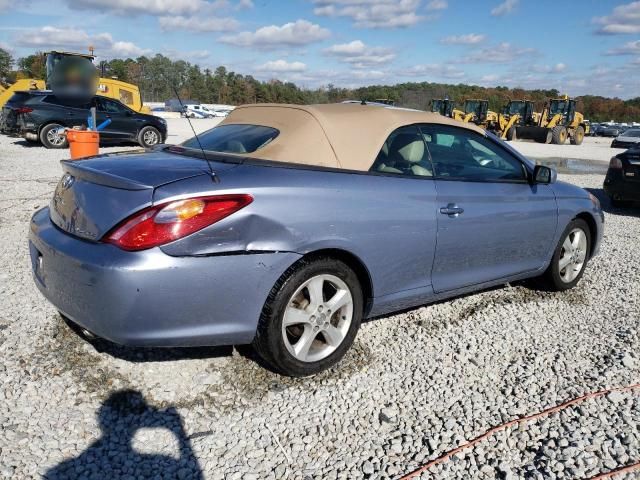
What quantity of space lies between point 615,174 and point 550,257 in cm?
592

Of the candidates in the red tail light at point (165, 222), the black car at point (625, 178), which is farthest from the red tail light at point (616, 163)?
the red tail light at point (165, 222)

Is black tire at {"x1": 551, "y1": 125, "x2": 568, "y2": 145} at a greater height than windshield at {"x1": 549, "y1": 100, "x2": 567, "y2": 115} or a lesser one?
lesser

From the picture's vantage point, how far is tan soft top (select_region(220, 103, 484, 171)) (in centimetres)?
330

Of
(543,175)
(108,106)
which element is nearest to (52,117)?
(108,106)

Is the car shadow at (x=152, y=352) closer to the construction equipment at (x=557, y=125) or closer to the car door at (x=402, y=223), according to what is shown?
the car door at (x=402, y=223)

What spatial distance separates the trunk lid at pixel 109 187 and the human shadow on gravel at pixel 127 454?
2.90 ft

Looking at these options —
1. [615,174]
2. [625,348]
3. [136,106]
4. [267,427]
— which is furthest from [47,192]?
[136,106]

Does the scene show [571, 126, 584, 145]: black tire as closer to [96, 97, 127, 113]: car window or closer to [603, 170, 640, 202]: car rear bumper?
[603, 170, 640, 202]: car rear bumper

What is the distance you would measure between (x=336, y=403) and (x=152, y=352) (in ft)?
3.95

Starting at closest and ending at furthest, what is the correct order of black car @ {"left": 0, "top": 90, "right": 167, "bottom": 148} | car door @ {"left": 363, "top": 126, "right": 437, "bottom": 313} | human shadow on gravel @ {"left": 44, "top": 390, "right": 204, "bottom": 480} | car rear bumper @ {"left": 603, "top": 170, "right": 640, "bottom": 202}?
human shadow on gravel @ {"left": 44, "top": 390, "right": 204, "bottom": 480} < car door @ {"left": 363, "top": 126, "right": 437, "bottom": 313} < car rear bumper @ {"left": 603, "top": 170, "right": 640, "bottom": 202} < black car @ {"left": 0, "top": 90, "right": 167, "bottom": 148}

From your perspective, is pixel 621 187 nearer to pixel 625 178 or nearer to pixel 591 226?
pixel 625 178

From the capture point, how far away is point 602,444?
8.79 ft

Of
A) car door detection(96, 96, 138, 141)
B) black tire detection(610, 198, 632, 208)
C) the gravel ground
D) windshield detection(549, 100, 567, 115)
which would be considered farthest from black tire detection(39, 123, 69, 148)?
windshield detection(549, 100, 567, 115)

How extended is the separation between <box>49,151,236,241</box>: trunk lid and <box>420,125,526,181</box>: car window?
5.26 feet
